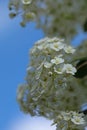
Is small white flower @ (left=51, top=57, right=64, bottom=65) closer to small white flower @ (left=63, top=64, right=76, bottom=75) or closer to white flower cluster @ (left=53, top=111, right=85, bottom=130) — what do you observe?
small white flower @ (left=63, top=64, right=76, bottom=75)

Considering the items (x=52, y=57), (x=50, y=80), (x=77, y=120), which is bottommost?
(x=77, y=120)

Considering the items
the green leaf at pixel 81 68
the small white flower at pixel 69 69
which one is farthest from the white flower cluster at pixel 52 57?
the green leaf at pixel 81 68

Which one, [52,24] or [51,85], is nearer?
[51,85]

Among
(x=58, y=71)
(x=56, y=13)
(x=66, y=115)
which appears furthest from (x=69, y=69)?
(x=56, y=13)

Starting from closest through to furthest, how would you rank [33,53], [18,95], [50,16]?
1. [33,53]
2. [18,95]
3. [50,16]

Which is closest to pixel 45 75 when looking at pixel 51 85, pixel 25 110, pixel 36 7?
pixel 51 85

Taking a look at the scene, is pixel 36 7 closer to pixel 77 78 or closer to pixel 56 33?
pixel 56 33

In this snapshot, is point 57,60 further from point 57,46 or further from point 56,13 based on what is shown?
point 56,13
